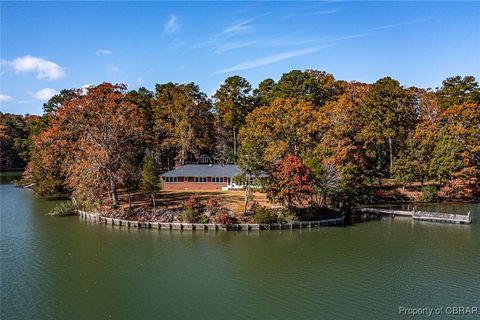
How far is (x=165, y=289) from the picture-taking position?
25.6 meters

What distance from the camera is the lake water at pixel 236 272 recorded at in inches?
905

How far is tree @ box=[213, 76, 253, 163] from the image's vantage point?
234 ft

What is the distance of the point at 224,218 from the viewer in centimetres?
4072

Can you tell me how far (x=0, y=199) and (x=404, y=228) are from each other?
58.9 metres

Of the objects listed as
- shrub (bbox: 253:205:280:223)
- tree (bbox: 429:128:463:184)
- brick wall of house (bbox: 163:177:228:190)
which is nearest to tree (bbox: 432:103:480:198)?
tree (bbox: 429:128:463:184)

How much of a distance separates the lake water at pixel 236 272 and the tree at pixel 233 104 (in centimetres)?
3447

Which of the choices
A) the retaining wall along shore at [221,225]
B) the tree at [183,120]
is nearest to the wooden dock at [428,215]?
the retaining wall along shore at [221,225]

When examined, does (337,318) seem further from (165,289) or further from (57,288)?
(57,288)

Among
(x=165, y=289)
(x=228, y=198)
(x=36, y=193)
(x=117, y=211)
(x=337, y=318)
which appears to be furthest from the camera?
(x=36, y=193)

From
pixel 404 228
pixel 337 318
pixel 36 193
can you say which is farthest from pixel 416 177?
pixel 36 193

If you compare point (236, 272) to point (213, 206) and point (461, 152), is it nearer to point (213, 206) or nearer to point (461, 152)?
point (213, 206)

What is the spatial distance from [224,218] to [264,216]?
415 cm

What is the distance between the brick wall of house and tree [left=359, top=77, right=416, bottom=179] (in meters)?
22.9

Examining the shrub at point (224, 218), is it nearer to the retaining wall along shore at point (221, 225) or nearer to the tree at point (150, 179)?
the retaining wall along shore at point (221, 225)
